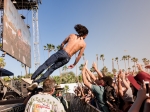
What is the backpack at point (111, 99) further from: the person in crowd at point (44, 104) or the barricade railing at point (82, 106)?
the person in crowd at point (44, 104)

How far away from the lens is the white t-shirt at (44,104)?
247 cm

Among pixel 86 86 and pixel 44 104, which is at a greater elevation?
pixel 86 86

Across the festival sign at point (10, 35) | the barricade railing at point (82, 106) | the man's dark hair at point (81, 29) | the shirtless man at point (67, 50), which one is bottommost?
the barricade railing at point (82, 106)

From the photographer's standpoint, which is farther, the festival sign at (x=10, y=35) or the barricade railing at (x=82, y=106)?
the festival sign at (x=10, y=35)

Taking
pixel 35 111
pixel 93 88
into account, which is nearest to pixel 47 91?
pixel 35 111

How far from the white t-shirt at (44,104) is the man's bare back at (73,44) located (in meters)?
1.77

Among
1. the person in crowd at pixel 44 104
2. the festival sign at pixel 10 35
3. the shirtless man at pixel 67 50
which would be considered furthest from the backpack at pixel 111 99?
the festival sign at pixel 10 35

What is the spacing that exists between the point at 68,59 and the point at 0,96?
1134 cm

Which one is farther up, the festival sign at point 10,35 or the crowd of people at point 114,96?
the festival sign at point 10,35

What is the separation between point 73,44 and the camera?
4.18 m

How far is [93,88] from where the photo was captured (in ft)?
11.5

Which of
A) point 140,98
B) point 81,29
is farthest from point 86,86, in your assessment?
point 140,98

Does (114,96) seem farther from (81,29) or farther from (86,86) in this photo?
(81,29)

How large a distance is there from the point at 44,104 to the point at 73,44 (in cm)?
191
